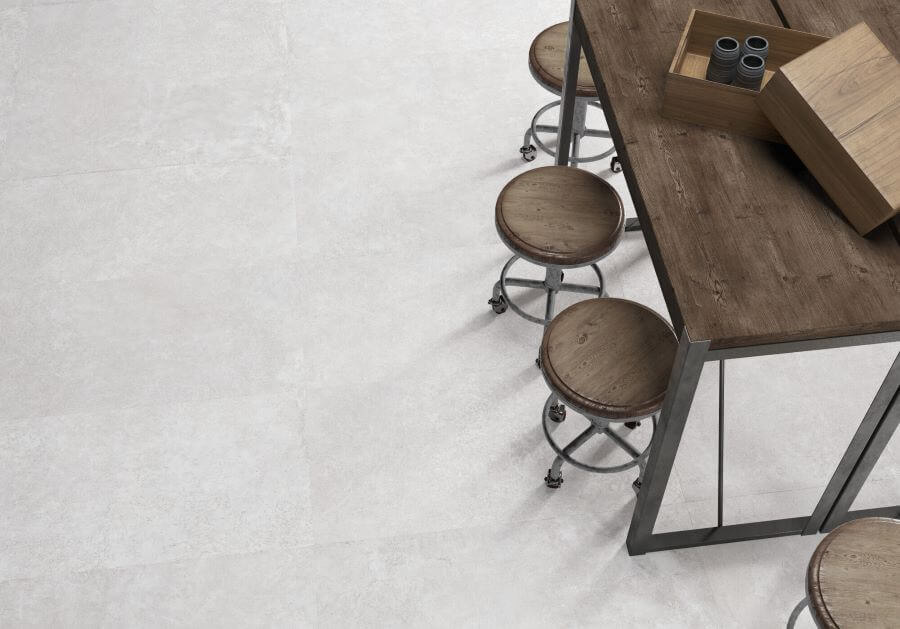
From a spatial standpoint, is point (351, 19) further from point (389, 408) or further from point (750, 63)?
point (750, 63)

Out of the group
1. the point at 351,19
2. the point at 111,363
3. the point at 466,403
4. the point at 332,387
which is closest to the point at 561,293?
the point at 466,403

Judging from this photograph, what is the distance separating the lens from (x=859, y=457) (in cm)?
294

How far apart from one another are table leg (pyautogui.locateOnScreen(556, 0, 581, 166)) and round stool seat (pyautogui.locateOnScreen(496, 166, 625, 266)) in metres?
0.46

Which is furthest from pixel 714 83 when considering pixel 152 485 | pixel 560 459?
pixel 152 485


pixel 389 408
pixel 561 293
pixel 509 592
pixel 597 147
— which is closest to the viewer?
pixel 509 592

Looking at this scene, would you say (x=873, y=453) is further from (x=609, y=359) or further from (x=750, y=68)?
(x=750, y=68)

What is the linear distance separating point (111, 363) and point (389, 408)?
1.13 metres

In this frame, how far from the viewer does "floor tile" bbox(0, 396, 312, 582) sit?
327 cm

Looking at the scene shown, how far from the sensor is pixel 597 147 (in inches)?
179

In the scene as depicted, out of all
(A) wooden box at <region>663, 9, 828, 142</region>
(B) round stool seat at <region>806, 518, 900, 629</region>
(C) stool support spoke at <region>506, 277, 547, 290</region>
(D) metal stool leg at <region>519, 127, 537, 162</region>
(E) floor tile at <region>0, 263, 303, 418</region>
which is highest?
(A) wooden box at <region>663, 9, 828, 142</region>

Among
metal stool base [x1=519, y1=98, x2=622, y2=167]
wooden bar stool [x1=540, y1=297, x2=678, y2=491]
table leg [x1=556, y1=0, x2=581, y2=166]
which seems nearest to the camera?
wooden bar stool [x1=540, y1=297, x2=678, y2=491]

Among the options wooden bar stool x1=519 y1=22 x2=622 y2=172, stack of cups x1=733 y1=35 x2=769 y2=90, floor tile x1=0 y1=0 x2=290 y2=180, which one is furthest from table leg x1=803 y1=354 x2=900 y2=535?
floor tile x1=0 y1=0 x2=290 y2=180

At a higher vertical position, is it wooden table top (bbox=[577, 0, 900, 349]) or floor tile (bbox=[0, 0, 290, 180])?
wooden table top (bbox=[577, 0, 900, 349])

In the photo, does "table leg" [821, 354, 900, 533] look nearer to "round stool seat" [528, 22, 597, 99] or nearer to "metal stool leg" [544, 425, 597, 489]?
"metal stool leg" [544, 425, 597, 489]
